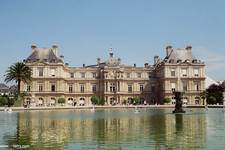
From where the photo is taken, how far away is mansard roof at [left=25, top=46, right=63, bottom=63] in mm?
84938

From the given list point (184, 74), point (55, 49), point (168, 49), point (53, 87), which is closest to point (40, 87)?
point (53, 87)

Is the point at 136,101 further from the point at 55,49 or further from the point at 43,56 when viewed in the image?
the point at 43,56

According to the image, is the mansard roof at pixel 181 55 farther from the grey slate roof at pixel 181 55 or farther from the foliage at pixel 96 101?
the foliage at pixel 96 101

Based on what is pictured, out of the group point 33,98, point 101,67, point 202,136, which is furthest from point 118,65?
point 202,136

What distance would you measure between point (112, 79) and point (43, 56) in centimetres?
1727

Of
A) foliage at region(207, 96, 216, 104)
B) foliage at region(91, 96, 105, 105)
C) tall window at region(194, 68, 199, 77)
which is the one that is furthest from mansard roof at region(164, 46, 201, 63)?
foliage at region(91, 96, 105, 105)

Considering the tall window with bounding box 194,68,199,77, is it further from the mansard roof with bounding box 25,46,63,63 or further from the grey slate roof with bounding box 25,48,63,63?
the grey slate roof with bounding box 25,48,63,63

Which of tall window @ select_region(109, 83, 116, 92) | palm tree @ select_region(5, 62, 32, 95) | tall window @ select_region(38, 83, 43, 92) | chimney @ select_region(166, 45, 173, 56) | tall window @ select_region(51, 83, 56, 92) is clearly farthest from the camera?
tall window @ select_region(109, 83, 116, 92)

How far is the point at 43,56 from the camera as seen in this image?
85.8m

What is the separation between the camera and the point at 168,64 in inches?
3408

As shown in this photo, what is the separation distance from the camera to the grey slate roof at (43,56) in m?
84.9

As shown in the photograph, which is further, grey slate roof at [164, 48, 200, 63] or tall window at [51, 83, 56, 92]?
grey slate roof at [164, 48, 200, 63]

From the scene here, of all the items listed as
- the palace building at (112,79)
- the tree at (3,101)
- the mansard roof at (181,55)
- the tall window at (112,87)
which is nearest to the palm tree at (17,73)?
the tree at (3,101)

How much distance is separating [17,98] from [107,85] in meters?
25.9
